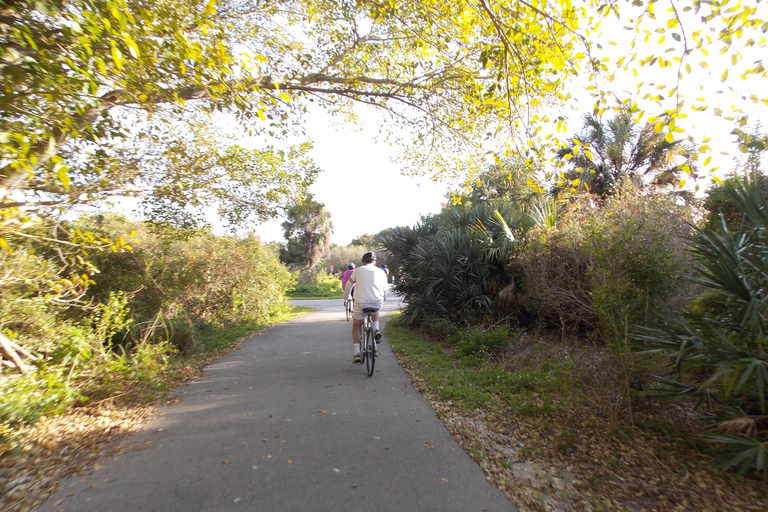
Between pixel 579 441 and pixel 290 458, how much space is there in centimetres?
267

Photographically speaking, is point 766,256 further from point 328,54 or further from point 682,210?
point 328,54

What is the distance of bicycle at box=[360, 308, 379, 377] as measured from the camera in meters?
7.04

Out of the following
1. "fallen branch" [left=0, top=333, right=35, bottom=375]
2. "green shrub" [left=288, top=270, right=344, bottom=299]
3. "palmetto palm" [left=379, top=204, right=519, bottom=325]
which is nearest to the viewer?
"fallen branch" [left=0, top=333, right=35, bottom=375]

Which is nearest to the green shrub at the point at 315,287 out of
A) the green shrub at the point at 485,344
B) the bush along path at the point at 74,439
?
the green shrub at the point at 485,344

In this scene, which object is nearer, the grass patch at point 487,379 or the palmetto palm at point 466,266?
the grass patch at point 487,379

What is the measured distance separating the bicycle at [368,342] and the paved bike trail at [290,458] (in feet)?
1.43

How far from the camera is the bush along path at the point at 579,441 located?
3.23 m

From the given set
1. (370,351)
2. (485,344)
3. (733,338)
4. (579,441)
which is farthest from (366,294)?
(733,338)

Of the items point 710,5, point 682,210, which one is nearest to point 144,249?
point 710,5

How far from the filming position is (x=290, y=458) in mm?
3941

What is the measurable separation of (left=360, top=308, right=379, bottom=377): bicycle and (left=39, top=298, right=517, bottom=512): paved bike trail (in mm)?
436

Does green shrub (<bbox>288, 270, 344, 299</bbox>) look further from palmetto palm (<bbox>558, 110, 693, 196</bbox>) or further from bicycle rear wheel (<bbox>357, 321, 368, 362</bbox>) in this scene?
bicycle rear wheel (<bbox>357, 321, 368, 362</bbox>)

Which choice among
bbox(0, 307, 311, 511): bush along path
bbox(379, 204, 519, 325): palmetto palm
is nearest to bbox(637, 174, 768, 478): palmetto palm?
bbox(0, 307, 311, 511): bush along path

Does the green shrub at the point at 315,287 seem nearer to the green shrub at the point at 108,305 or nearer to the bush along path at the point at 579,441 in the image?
the green shrub at the point at 108,305
